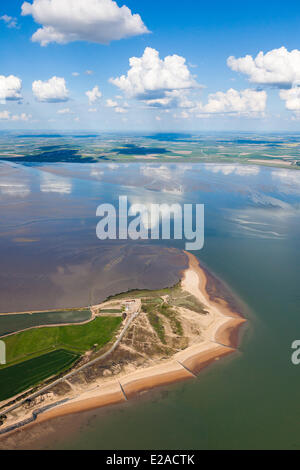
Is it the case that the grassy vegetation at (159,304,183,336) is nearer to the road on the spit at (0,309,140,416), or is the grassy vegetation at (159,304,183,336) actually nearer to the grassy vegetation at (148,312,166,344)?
the grassy vegetation at (148,312,166,344)

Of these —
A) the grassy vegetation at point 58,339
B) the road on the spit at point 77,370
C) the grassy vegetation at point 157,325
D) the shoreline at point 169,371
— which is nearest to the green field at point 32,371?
the grassy vegetation at point 58,339

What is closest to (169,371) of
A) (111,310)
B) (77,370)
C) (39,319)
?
(77,370)

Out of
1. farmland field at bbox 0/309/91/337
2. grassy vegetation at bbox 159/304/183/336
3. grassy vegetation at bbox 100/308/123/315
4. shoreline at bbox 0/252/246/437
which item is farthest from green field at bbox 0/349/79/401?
grassy vegetation at bbox 159/304/183/336

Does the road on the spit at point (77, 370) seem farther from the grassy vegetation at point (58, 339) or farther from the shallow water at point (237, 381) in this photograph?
the shallow water at point (237, 381)

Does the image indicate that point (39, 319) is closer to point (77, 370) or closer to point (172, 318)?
point (77, 370)

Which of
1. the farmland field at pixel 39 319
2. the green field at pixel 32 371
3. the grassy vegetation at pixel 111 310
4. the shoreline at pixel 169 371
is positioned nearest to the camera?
the shoreline at pixel 169 371

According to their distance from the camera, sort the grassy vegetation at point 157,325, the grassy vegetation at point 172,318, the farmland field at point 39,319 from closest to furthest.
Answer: the grassy vegetation at point 157,325 → the farmland field at point 39,319 → the grassy vegetation at point 172,318
